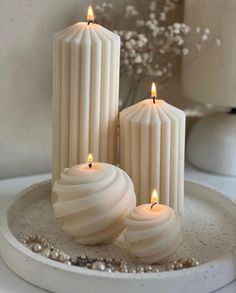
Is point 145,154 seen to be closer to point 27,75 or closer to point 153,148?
point 153,148

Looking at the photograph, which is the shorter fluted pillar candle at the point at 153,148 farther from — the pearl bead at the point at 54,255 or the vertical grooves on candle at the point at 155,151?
the pearl bead at the point at 54,255

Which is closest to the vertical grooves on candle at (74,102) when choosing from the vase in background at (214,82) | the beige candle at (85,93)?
the beige candle at (85,93)

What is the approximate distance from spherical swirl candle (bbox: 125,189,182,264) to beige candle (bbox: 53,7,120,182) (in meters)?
0.14

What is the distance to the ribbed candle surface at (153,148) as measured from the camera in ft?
2.30

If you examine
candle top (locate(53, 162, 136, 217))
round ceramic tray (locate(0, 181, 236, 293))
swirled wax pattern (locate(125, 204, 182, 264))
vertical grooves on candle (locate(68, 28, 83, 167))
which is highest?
vertical grooves on candle (locate(68, 28, 83, 167))

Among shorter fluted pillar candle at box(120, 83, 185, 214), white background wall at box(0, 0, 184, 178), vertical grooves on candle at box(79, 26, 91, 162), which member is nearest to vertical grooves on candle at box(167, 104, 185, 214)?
shorter fluted pillar candle at box(120, 83, 185, 214)

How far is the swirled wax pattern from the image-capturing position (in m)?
0.61

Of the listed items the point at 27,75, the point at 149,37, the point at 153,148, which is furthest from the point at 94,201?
the point at 149,37

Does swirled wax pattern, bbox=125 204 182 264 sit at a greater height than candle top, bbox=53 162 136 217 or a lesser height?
lesser

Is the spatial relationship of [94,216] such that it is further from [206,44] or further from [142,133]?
[206,44]

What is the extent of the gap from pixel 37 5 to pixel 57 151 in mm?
243

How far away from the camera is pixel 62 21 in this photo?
2.91 feet

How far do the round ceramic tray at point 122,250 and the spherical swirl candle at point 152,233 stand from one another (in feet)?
0.09

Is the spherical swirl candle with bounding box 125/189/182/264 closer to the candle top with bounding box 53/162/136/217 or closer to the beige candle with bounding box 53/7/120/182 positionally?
the candle top with bounding box 53/162/136/217
